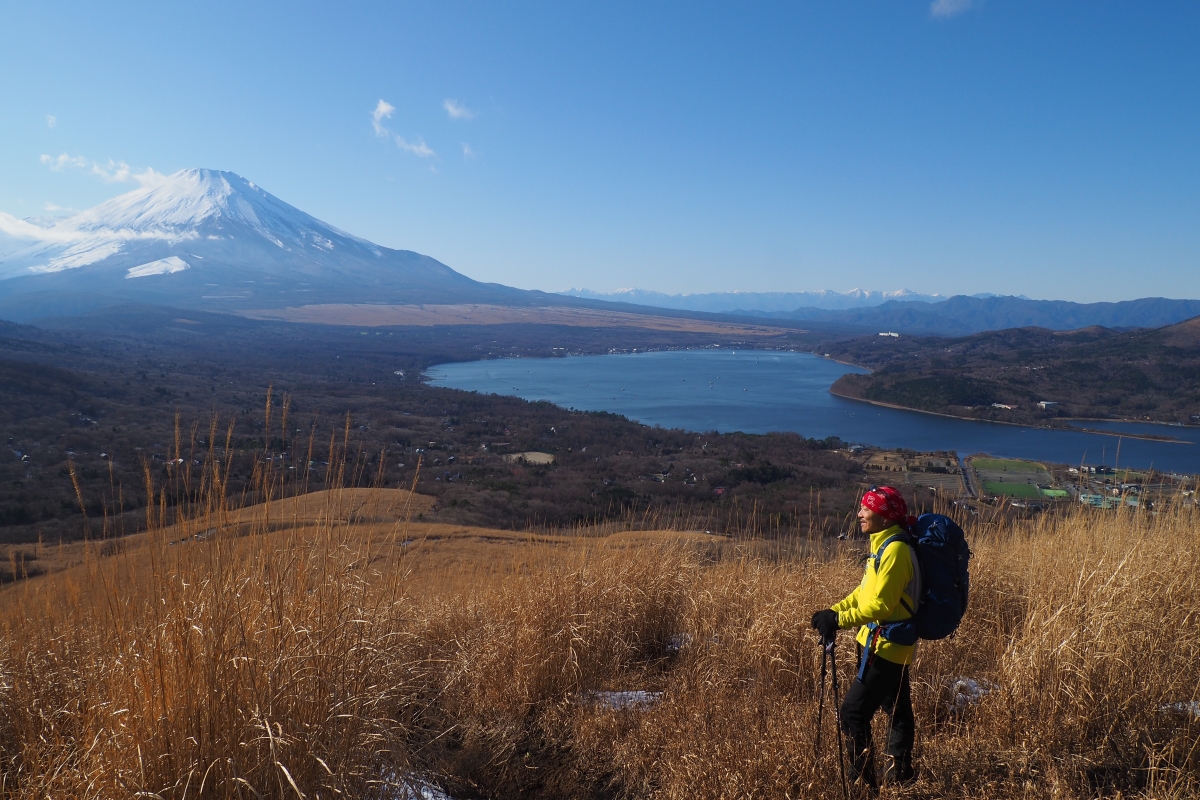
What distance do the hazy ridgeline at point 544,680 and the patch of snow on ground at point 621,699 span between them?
4 cm

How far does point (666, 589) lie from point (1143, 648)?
2517 millimetres

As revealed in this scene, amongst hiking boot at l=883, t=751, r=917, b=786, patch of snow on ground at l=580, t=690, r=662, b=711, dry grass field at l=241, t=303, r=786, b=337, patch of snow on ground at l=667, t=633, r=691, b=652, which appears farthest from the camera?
dry grass field at l=241, t=303, r=786, b=337

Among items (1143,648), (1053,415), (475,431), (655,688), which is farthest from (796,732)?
(1053,415)

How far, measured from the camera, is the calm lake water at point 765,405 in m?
34.1

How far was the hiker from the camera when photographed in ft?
8.03

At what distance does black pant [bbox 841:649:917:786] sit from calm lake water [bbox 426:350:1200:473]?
13566 mm

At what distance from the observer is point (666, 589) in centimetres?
448

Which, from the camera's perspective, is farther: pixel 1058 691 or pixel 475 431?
pixel 475 431

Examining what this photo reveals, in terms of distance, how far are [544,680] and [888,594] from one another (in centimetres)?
199

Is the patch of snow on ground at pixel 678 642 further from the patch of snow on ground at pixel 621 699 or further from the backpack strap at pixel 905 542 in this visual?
the backpack strap at pixel 905 542

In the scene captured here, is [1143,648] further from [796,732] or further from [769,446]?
[769,446]

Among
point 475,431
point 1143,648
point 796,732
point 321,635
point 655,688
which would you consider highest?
point 321,635

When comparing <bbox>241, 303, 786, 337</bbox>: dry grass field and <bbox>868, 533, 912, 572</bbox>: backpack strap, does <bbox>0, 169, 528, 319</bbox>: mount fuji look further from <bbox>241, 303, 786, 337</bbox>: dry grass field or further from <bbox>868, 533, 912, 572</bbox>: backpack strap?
<bbox>868, 533, 912, 572</bbox>: backpack strap

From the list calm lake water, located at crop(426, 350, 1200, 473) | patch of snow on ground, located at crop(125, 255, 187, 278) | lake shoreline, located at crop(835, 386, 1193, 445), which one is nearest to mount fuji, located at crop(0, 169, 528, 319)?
patch of snow on ground, located at crop(125, 255, 187, 278)
